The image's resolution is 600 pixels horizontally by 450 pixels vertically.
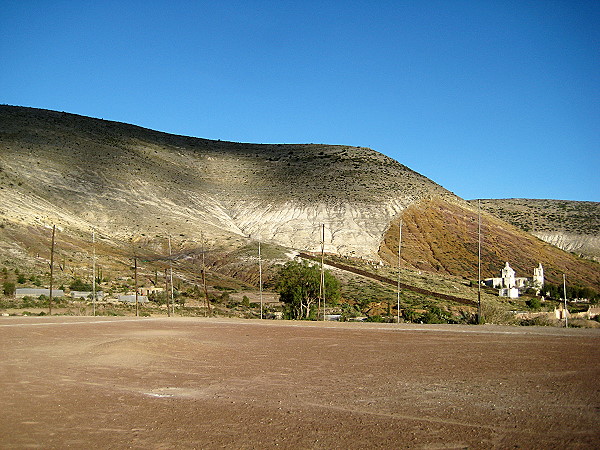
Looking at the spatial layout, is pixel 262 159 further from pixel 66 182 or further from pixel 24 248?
pixel 24 248

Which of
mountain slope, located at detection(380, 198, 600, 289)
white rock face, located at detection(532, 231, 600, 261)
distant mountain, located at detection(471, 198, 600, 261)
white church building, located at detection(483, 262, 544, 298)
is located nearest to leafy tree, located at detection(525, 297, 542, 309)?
white church building, located at detection(483, 262, 544, 298)

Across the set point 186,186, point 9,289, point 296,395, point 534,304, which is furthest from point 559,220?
point 296,395

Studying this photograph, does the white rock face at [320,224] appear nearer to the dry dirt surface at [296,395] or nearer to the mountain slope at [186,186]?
the mountain slope at [186,186]

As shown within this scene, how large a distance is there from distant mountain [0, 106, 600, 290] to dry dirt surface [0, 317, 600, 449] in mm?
51467

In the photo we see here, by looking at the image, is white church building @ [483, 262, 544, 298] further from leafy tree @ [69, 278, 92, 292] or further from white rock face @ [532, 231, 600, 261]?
leafy tree @ [69, 278, 92, 292]

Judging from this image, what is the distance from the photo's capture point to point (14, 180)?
79.9m

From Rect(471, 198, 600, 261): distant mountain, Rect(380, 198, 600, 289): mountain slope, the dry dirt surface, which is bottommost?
the dry dirt surface

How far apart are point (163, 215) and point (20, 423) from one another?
80.2 meters

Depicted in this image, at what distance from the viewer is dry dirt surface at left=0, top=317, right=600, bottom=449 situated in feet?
29.7

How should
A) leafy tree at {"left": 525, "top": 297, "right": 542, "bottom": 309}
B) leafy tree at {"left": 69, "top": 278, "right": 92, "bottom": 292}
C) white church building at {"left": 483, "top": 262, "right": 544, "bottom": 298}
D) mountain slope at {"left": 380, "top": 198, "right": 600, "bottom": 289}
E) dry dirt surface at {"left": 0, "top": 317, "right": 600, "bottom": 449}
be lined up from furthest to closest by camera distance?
mountain slope at {"left": 380, "top": 198, "right": 600, "bottom": 289} < white church building at {"left": 483, "top": 262, "right": 544, "bottom": 298} < leafy tree at {"left": 525, "top": 297, "right": 542, "bottom": 309} < leafy tree at {"left": 69, "top": 278, "right": 92, "bottom": 292} < dry dirt surface at {"left": 0, "top": 317, "right": 600, "bottom": 449}

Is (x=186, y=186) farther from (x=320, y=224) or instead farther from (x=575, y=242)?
(x=575, y=242)

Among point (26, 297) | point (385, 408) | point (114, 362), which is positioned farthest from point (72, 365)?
point (26, 297)

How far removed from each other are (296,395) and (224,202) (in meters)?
90.7

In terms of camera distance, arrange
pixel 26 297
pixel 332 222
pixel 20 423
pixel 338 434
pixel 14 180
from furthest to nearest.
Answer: pixel 332 222, pixel 14 180, pixel 26 297, pixel 20 423, pixel 338 434
